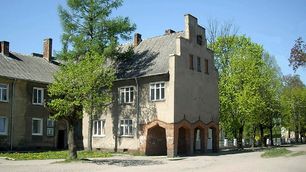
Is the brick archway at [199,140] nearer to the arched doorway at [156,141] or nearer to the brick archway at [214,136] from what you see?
the brick archway at [214,136]

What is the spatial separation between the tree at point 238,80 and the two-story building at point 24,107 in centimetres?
1818

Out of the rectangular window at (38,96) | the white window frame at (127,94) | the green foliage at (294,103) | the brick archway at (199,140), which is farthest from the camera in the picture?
the green foliage at (294,103)

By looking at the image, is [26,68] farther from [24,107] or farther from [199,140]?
[199,140]

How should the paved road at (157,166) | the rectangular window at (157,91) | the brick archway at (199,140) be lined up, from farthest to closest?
the brick archway at (199,140), the rectangular window at (157,91), the paved road at (157,166)

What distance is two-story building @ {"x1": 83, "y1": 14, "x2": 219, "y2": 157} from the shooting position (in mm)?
33750

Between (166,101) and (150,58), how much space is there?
5699 mm

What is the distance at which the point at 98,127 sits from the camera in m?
39.8

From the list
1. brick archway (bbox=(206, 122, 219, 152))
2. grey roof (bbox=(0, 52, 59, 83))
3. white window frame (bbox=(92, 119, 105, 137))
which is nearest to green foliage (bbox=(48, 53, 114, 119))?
white window frame (bbox=(92, 119, 105, 137))

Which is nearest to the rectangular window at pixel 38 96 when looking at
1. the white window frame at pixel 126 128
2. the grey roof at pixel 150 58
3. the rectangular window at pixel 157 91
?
the grey roof at pixel 150 58

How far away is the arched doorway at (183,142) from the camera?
35.4m

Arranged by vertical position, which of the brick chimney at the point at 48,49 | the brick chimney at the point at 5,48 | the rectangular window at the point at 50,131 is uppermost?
the brick chimney at the point at 48,49

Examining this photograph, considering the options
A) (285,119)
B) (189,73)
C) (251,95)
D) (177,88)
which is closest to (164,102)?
(177,88)

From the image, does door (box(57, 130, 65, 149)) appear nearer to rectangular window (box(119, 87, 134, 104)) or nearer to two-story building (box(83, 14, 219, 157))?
two-story building (box(83, 14, 219, 157))

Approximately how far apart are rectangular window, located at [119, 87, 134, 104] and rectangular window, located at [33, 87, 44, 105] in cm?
869
